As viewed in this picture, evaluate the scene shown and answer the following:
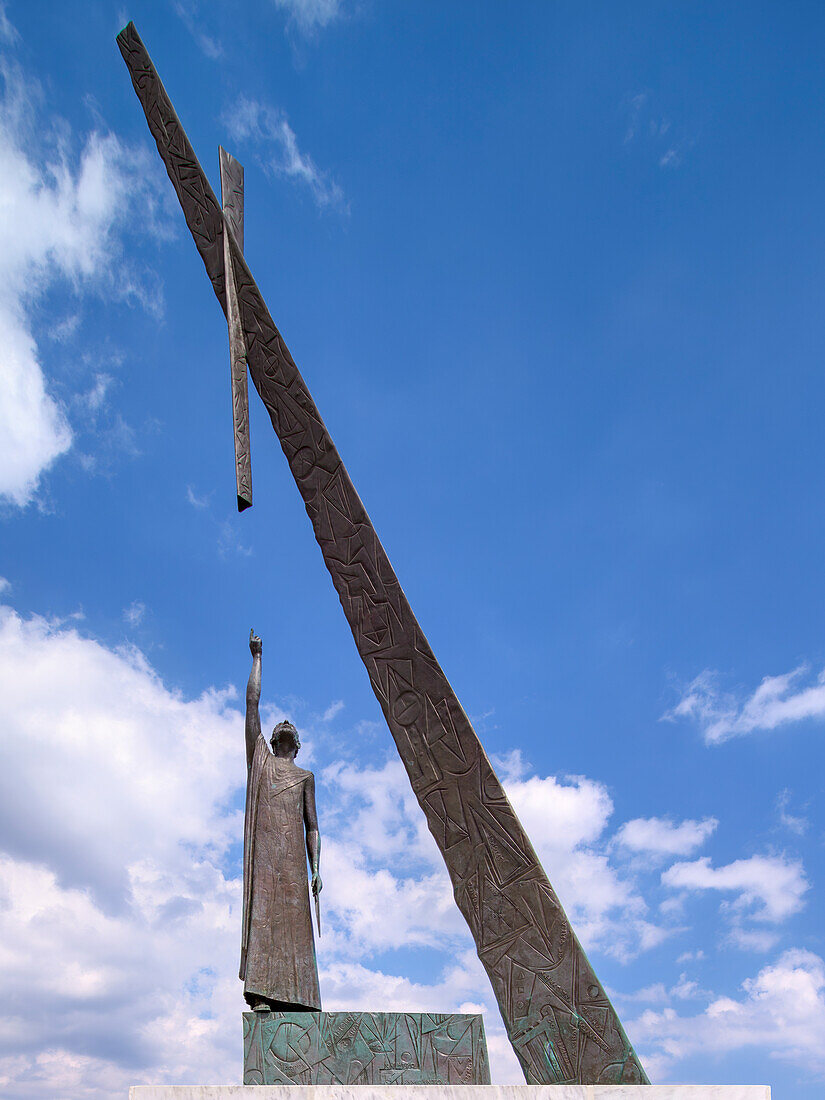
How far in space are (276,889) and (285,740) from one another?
1106mm

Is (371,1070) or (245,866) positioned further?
(245,866)

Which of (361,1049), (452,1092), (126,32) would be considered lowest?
(452,1092)

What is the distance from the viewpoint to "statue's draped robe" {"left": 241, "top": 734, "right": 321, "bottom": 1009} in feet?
20.1

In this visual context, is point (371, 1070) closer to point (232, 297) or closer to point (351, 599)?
point (351, 599)

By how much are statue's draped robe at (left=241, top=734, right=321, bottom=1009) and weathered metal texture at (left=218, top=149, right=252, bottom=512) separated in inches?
86.2

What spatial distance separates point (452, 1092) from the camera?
526cm

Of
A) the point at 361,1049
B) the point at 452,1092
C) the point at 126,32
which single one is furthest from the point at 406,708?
the point at 126,32

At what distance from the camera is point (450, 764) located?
6.47 meters

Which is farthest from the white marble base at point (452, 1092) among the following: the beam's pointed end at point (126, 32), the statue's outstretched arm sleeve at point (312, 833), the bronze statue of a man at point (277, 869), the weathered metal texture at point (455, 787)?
the beam's pointed end at point (126, 32)

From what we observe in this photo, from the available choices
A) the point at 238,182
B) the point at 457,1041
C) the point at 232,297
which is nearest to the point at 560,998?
the point at 457,1041

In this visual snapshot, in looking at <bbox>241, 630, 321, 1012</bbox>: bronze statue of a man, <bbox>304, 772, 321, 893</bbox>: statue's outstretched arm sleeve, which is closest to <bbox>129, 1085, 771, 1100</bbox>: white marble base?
<bbox>241, 630, 321, 1012</bbox>: bronze statue of a man

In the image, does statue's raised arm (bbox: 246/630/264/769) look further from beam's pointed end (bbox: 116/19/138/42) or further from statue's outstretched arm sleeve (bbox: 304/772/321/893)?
beam's pointed end (bbox: 116/19/138/42)

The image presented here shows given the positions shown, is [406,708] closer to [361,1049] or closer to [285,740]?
→ [285,740]

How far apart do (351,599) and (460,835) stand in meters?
1.95
